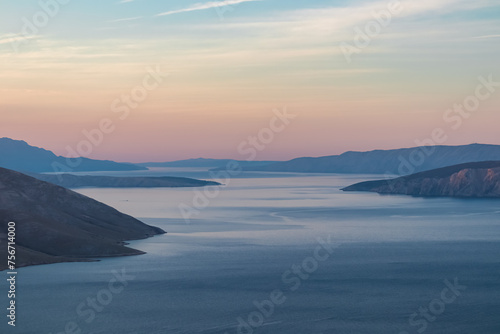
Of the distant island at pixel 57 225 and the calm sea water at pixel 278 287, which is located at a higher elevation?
the distant island at pixel 57 225

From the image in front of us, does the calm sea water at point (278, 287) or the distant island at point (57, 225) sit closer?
the calm sea water at point (278, 287)

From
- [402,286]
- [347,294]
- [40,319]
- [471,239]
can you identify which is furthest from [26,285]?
[471,239]

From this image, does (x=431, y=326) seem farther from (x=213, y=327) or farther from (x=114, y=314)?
(x=114, y=314)

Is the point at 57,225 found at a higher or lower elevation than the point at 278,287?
higher

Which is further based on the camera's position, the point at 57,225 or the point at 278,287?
the point at 57,225
